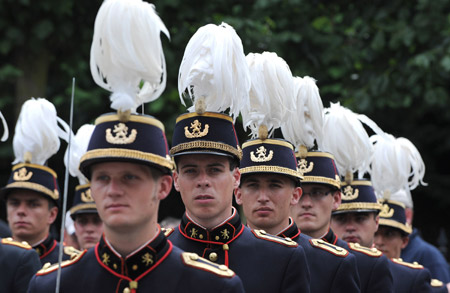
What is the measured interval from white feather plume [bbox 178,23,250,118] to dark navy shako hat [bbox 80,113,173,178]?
120 cm

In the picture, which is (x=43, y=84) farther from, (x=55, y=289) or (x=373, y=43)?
(x=55, y=289)

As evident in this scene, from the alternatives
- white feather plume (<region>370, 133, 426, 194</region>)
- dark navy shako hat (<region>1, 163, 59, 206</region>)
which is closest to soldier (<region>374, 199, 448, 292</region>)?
white feather plume (<region>370, 133, 426, 194</region>)

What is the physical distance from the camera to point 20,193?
8742 millimetres

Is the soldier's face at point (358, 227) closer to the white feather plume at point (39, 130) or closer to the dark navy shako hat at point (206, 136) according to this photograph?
the white feather plume at point (39, 130)

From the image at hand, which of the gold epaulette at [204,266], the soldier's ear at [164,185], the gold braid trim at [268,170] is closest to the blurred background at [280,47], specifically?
the gold braid trim at [268,170]

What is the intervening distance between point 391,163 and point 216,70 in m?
4.79

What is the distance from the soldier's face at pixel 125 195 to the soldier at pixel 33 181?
3.91 meters

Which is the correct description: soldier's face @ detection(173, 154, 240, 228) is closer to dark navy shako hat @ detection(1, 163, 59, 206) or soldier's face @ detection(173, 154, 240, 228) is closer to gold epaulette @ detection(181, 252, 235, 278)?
gold epaulette @ detection(181, 252, 235, 278)

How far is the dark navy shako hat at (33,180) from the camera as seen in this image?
8.66m

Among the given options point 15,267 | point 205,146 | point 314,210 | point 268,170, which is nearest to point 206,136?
point 205,146

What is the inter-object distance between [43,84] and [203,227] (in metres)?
7.08

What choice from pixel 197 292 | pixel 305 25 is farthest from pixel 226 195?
pixel 305 25

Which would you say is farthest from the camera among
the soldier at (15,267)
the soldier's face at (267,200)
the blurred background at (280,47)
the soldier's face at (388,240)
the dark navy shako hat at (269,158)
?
the blurred background at (280,47)

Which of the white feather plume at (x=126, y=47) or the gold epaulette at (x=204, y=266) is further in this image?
the gold epaulette at (x=204, y=266)
